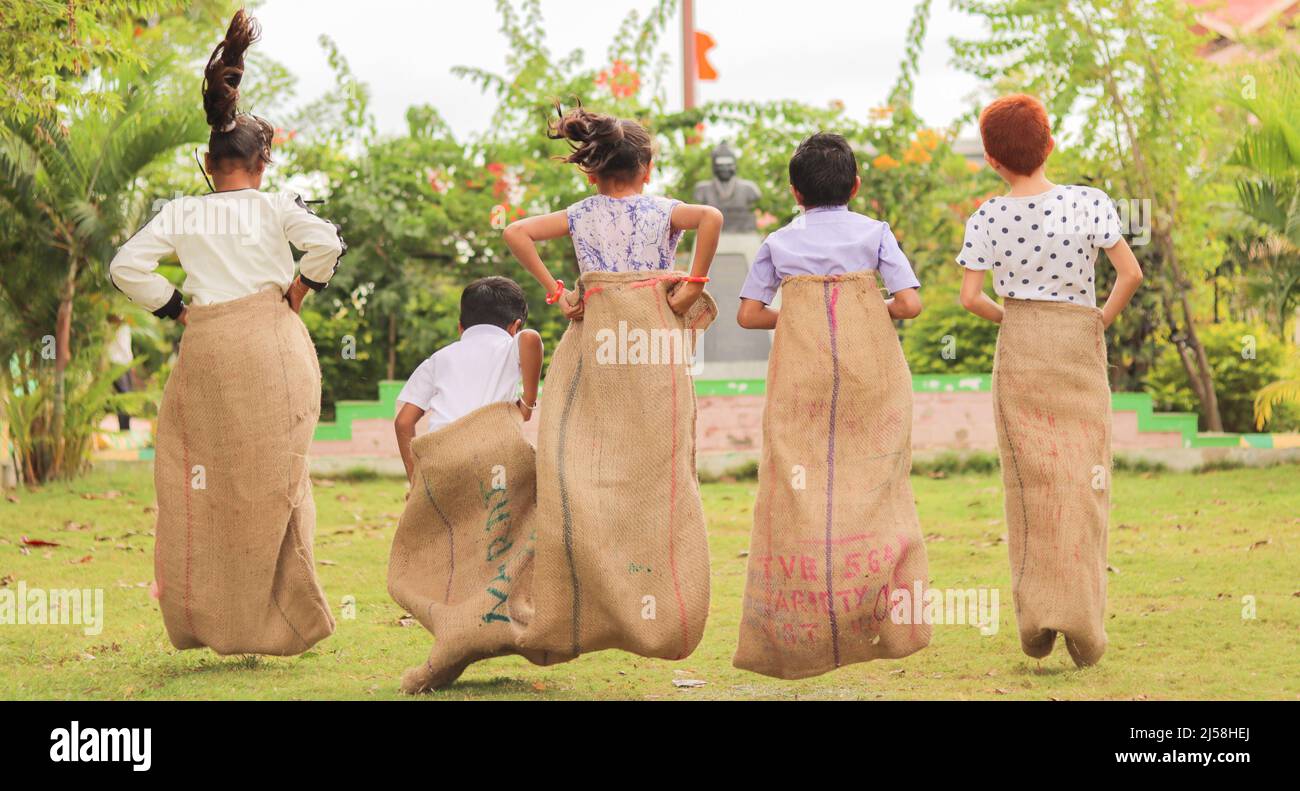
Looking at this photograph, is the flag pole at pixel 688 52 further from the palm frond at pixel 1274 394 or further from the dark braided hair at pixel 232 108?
the dark braided hair at pixel 232 108

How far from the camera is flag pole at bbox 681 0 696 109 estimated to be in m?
17.5

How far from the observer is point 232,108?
5594mm

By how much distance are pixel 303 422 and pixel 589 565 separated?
50.2 inches

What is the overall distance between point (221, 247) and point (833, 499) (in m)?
2.35

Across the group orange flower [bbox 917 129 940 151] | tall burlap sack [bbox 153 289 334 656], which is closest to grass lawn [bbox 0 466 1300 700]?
tall burlap sack [bbox 153 289 334 656]

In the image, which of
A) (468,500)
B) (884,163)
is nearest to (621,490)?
(468,500)

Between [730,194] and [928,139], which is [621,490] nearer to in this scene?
[730,194]

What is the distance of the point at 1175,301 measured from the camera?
45.9 feet

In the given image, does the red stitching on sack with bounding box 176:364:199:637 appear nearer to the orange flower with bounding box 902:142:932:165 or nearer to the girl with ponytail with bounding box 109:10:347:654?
the girl with ponytail with bounding box 109:10:347:654

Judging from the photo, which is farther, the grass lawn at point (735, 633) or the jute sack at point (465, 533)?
the grass lawn at point (735, 633)

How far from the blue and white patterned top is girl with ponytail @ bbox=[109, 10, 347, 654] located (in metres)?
0.93

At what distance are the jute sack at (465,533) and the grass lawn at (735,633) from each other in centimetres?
28

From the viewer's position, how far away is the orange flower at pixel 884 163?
587 inches

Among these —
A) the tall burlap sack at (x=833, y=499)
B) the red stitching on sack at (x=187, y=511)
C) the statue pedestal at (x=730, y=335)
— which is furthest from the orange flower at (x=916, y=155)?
the red stitching on sack at (x=187, y=511)
